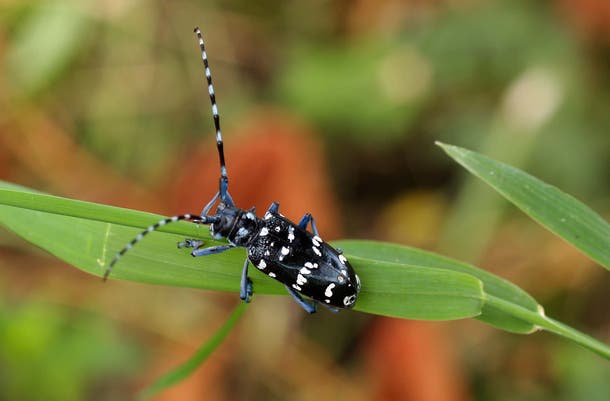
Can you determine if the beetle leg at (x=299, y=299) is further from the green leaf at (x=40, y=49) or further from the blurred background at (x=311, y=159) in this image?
the green leaf at (x=40, y=49)

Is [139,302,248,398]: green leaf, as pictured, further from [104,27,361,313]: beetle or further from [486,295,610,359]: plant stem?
[486,295,610,359]: plant stem

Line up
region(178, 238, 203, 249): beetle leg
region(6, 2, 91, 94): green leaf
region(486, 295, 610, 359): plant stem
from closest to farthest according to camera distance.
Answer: region(486, 295, 610, 359): plant stem
region(178, 238, 203, 249): beetle leg
region(6, 2, 91, 94): green leaf

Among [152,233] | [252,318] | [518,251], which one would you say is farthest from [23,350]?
[518,251]

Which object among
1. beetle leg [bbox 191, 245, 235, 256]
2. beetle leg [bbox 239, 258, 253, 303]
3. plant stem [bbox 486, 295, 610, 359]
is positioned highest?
plant stem [bbox 486, 295, 610, 359]

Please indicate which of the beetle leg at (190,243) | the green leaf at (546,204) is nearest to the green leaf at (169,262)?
the beetle leg at (190,243)

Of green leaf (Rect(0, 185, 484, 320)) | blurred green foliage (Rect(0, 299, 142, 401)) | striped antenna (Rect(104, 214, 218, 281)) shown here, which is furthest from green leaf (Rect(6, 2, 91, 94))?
striped antenna (Rect(104, 214, 218, 281))

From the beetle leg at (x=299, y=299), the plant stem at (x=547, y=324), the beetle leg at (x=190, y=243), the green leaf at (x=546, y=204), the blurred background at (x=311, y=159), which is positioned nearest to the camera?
the plant stem at (x=547, y=324)
